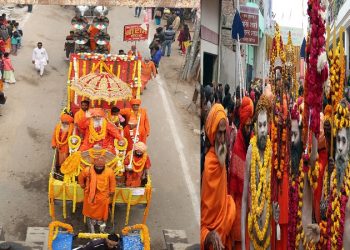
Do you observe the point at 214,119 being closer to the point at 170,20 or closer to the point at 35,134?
the point at 170,20

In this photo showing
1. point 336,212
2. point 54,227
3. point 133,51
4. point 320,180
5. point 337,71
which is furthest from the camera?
point 133,51

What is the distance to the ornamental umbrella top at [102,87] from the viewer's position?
273 cm

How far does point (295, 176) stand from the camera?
7.60ft

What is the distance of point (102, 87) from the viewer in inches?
109

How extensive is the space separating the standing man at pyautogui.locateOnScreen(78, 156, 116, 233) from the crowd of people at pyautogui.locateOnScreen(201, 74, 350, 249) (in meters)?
0.53

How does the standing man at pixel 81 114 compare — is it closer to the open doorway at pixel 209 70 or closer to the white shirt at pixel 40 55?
the white shirt at pixel 40 55

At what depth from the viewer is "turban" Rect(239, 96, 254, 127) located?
7.36ft

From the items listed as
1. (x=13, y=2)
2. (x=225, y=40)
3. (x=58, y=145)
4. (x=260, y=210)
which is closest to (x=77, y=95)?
(x=58, y=145)

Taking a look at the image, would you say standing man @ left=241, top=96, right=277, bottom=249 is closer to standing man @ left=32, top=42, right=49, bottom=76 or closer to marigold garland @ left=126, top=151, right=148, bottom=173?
marigold garland @ left=126, top=151, right=148, bottom=173

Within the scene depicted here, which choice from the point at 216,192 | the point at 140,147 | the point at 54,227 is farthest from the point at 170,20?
the point at 54,227

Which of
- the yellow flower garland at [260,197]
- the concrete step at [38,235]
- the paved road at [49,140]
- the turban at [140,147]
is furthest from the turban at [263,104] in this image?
the concrete step at [38,235]

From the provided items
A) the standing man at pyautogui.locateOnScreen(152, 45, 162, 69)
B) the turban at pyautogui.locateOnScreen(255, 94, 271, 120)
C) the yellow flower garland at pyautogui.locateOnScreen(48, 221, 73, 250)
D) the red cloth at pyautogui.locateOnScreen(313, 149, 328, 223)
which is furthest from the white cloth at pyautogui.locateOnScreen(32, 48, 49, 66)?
the red cloth at pyautogui.locateOnScreen(313, 149, 328, 223)

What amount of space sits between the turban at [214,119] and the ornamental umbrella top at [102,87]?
0.68m

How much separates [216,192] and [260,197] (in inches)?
7.6
